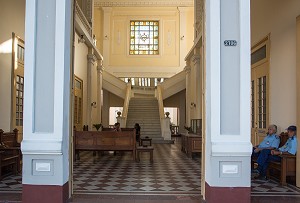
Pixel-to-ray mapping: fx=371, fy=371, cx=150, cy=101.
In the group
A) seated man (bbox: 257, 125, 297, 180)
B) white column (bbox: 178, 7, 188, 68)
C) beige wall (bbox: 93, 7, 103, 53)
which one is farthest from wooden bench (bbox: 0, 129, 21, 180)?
white column (bbox: 178, 7, 188, 68)

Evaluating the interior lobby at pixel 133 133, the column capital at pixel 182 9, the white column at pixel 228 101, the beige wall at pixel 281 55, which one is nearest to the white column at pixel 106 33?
the column capital at pixel 182 9

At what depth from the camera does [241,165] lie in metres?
5.00

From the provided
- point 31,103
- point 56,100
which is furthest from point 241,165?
point 31,103

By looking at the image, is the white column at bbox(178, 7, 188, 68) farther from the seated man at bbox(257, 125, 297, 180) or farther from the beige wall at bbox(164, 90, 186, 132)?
the seated man at bbox(257, 125, 297, 180)

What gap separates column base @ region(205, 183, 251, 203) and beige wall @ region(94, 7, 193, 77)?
1712 cm

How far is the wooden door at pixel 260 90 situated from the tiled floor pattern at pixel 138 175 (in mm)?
1831

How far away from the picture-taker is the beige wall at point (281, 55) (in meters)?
7.39

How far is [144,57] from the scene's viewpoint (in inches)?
863

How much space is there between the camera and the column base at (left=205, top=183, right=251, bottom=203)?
494cm

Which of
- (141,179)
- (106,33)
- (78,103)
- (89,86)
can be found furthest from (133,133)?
(106,33)

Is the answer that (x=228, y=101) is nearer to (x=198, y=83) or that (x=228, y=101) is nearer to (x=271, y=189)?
(x=271, y=189)

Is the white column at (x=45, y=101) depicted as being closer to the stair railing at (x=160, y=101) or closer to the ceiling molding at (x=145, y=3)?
the stair railing at (x=160, y=101)

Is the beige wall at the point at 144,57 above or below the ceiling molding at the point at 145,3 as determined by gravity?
below

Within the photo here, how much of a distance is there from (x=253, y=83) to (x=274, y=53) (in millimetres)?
1828
